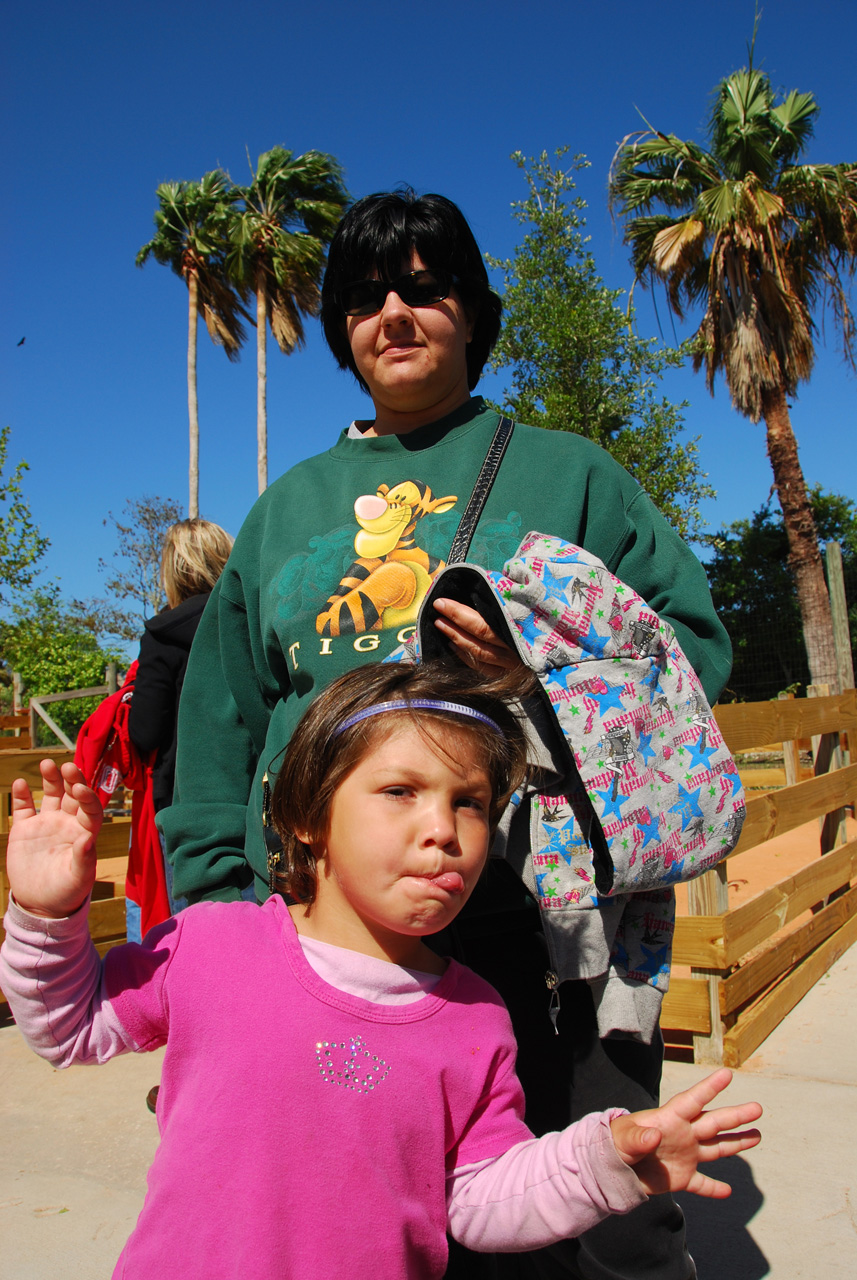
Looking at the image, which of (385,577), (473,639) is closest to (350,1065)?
(473,639)

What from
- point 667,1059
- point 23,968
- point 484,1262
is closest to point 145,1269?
point 23,968

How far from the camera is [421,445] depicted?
1676mm

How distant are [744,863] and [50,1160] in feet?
23.4

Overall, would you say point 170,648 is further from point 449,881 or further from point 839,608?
point 839,608

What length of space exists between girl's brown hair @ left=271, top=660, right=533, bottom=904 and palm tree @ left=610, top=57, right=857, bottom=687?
461 inches

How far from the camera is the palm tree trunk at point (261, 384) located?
18.2 meters

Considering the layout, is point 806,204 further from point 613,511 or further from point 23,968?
point 23,968

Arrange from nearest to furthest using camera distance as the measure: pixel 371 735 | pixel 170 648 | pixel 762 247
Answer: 1. pixel 371 735
2. pixel 170 648
3. pixel 762 247

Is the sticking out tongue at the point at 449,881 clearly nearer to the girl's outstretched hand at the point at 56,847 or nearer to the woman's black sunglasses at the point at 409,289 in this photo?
the girl's outstretched hand at the point at 56,847

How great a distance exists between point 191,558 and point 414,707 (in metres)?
2.43

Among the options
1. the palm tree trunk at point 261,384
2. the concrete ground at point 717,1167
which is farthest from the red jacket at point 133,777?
the palm tree trunk at point 261,384

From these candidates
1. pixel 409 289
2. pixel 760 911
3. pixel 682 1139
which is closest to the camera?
pixel 682 1139

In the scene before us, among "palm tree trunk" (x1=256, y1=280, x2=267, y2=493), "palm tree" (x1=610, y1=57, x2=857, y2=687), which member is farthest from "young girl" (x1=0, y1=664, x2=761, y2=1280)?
"palm tree trunk" (x1=256, y1=280, x2=267, y2=493)

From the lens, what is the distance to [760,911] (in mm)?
3664
